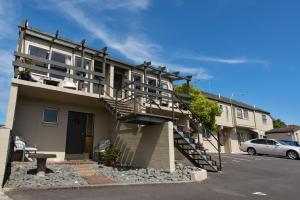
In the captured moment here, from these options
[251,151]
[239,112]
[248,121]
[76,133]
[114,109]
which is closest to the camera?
[114,109]

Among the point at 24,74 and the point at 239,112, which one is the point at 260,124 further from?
the point at 24,74

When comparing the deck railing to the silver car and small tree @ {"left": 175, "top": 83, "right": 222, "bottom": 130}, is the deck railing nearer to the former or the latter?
small tree @ {"left": 175, "top": 83, "right": 222, "bottom": 130}

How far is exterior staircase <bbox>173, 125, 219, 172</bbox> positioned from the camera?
11820mm

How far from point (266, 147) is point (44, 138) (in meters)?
17.9

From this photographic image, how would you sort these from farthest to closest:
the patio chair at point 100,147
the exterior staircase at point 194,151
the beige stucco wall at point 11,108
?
the patio chair at point 100,147
the exterior staircase at point 194,151
the beige stucco wall at point 11,108

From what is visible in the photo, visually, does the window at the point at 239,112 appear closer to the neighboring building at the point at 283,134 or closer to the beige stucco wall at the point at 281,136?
the neighboring building at the point at 283,134

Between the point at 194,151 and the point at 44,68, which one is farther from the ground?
the point at 44,68

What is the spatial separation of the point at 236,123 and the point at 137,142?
66.1 feet

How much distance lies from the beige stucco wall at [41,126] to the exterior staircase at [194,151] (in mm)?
5561

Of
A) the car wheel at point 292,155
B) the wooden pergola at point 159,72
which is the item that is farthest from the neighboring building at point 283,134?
the wooden pergola at point 159,72

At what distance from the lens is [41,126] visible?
40.9ft

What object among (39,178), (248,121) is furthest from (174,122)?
(248,121)

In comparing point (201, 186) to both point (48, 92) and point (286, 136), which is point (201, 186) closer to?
point (48, 92)

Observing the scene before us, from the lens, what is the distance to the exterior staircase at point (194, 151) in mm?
11820
